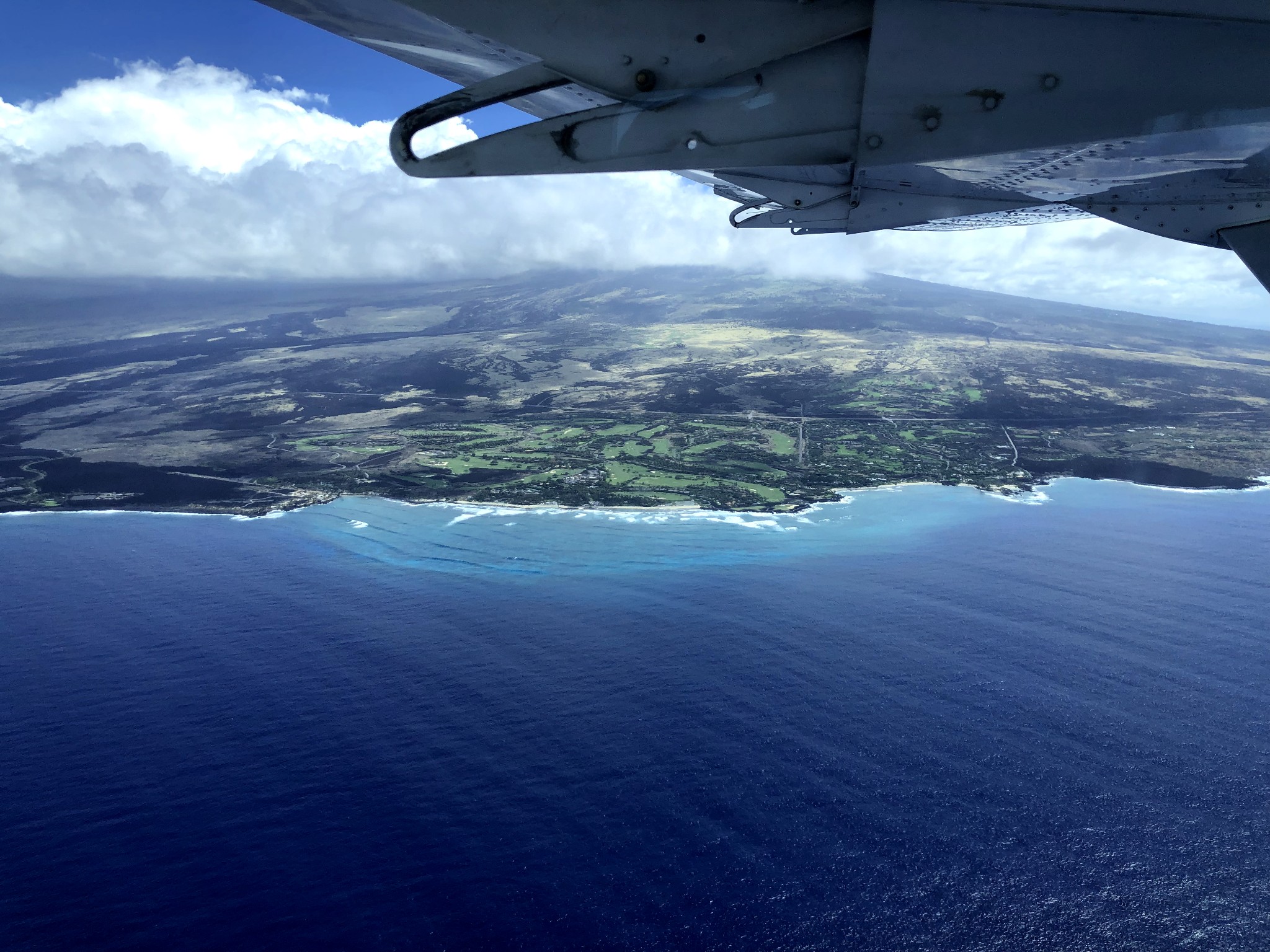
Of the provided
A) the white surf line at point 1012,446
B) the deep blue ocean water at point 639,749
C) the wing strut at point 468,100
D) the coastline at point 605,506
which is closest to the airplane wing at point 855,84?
the wing strut at point 468,100

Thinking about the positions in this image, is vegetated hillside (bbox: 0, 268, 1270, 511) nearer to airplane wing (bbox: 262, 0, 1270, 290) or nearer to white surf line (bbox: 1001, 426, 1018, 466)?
white surf line (bbox: 1001, 426, 1018, 466)

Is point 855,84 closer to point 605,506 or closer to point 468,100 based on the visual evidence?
point 468,100

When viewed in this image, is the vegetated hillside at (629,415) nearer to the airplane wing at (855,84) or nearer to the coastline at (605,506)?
the coastline at (605,506)

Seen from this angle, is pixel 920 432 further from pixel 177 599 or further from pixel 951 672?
pixel 177 599

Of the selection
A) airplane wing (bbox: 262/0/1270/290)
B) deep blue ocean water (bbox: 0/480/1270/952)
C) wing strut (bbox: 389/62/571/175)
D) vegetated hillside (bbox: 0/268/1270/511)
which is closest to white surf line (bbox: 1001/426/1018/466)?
vegetated hillside (bbox: 0/268/1270/511)

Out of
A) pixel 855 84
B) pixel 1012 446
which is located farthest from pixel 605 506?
pixel 855 84

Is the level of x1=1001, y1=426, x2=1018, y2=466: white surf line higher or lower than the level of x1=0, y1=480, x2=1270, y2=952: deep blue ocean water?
higher
